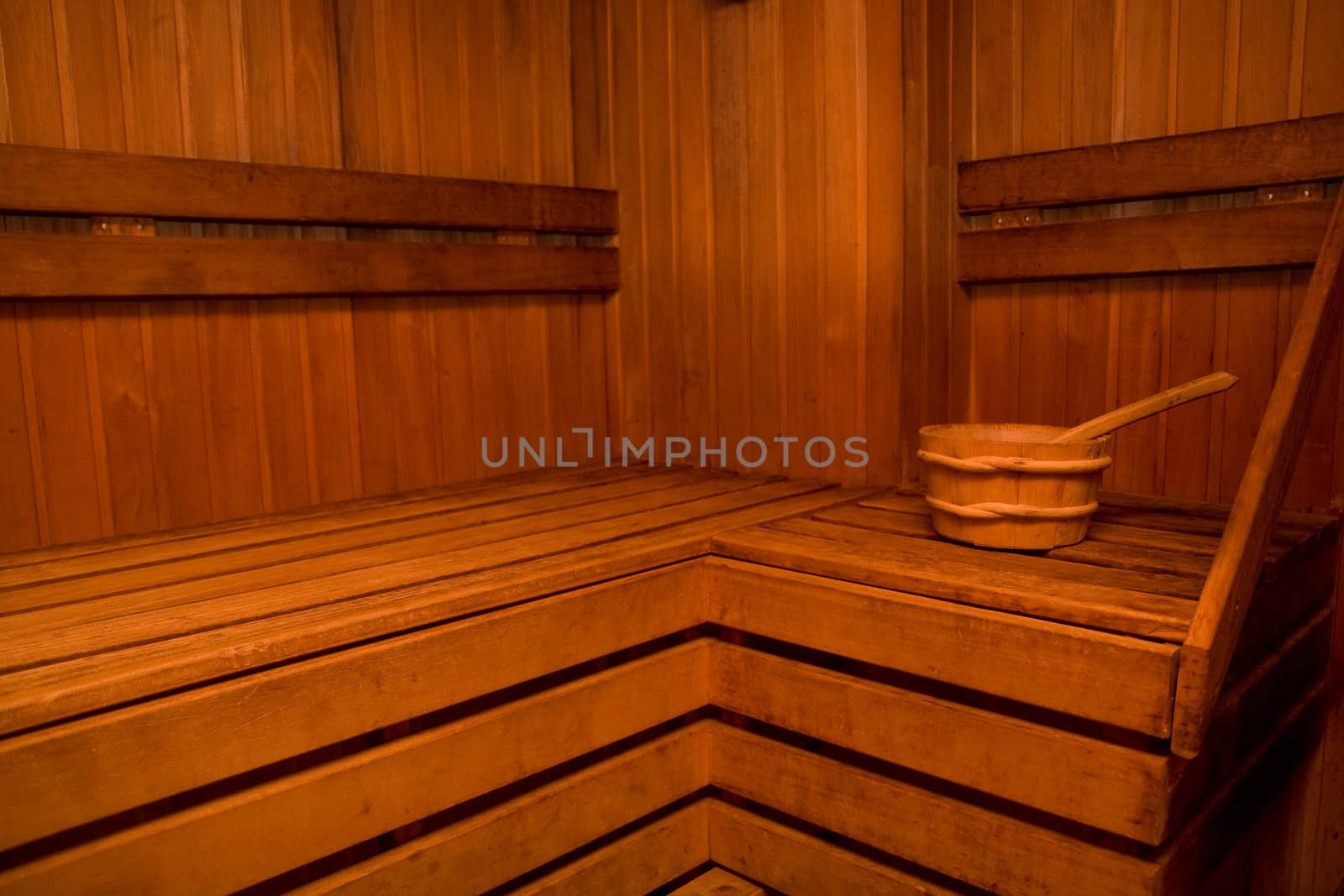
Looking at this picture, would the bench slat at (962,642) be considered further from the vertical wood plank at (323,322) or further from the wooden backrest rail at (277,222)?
the wooden backrest rail at (277,222)

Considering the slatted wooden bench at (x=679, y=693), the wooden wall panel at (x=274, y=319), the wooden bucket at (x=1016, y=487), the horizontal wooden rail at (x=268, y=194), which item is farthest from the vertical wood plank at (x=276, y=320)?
the wooden bucket at (x=1016, y=487)

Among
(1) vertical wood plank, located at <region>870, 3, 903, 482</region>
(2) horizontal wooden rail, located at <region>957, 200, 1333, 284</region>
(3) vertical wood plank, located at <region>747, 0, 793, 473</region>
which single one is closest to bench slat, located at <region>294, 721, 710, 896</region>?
(1) vertical wood plank, located at <region>870, 3, 903, 482</region>

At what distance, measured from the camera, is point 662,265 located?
3.13 meters

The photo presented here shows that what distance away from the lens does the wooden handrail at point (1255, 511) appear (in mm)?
1447

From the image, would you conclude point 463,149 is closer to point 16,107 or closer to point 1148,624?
point 16,107

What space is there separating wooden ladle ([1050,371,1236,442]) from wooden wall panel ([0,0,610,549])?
1.45 metres

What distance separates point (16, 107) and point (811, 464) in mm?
2089

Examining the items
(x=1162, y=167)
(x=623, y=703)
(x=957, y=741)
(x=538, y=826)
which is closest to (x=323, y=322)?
(x=623, y=703)

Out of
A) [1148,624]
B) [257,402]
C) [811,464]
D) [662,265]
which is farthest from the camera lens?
[662,265]

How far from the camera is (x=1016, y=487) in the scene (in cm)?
188

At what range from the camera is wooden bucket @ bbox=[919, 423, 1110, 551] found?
Result: 1835 millimetres

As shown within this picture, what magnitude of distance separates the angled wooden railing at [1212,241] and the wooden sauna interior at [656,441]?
0.03 feet

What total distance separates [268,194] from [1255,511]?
2.25 meters

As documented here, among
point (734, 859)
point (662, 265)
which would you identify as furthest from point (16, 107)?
point (734, 859)
